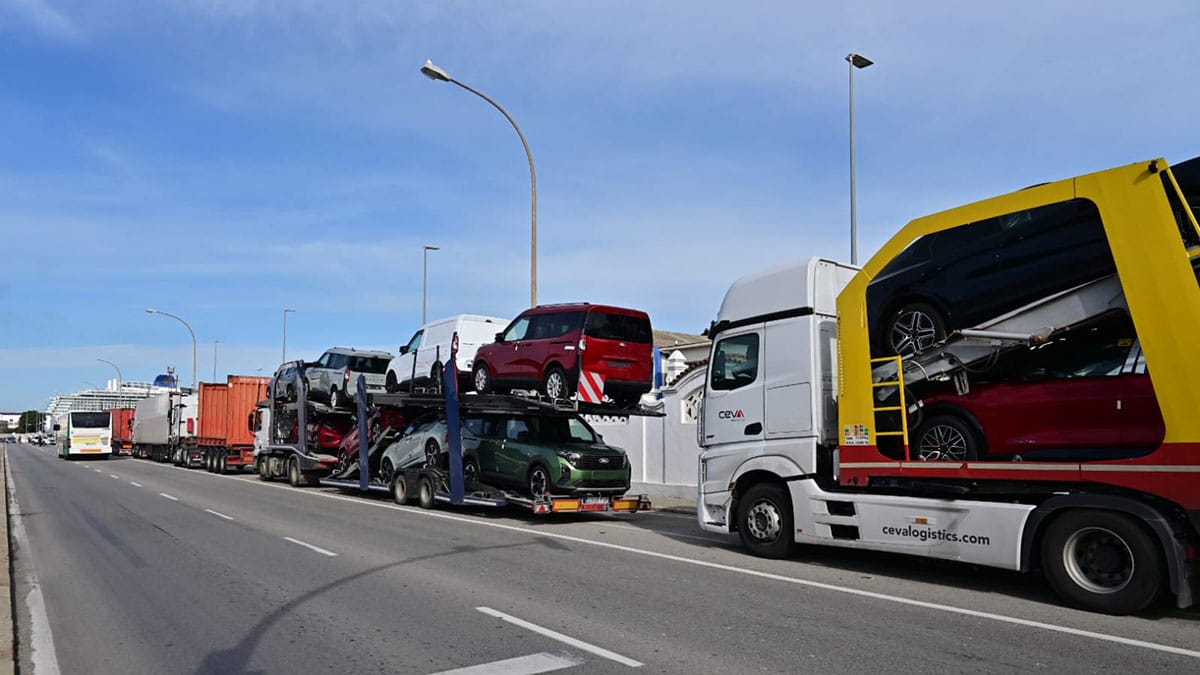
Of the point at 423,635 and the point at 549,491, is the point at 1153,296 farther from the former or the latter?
the point at 549,491

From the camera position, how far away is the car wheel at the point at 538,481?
1506 centimetres

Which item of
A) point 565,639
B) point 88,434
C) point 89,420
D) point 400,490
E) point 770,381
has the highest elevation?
point 770,381

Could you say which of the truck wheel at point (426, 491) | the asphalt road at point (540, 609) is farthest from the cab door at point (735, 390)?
the truck wheel at point (426, 491)

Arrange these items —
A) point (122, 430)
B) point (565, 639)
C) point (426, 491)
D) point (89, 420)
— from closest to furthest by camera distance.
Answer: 1. point (565, 639)
2. point (426, 491)
3. point (89, 420)
4. point (122, 430)

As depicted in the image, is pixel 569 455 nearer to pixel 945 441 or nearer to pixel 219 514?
pixel 219 514

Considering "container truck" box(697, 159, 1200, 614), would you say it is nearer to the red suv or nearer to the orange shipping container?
the red suv

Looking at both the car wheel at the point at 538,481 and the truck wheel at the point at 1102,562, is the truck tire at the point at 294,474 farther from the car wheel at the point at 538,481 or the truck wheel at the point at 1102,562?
the truck wheel at the point at 1102,562

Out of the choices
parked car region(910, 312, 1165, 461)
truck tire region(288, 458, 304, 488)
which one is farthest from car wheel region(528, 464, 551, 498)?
truck tire region(288, 458, 304, 488)

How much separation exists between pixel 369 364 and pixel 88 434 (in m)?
33.1

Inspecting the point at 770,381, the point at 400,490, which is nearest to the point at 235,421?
the point at 400,490

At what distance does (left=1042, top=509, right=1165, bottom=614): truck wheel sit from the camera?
709 cm

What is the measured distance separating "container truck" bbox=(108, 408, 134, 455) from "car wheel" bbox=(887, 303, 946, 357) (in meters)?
52.8

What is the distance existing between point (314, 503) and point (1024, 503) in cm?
1469

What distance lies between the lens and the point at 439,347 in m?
19.2
